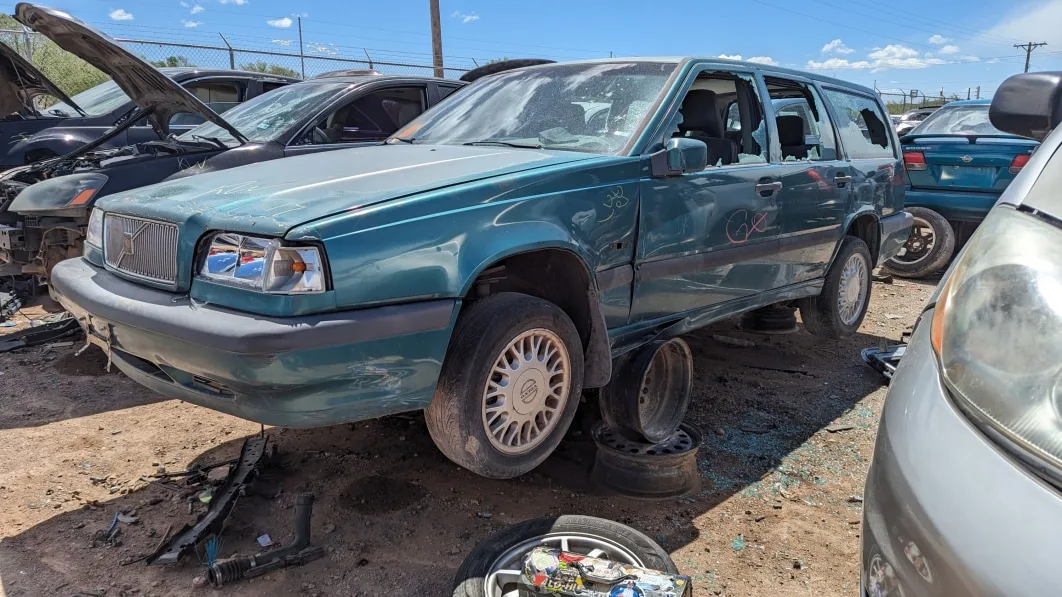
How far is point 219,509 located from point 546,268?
154 cm

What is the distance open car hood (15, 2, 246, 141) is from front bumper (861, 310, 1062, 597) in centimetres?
411

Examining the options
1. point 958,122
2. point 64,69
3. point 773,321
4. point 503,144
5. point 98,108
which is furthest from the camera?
point 64,69

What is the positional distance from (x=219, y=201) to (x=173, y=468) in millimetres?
1401

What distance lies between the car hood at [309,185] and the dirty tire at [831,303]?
2492 millimetres

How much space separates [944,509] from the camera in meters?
1.25

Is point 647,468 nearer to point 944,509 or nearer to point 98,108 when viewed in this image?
point 944,509

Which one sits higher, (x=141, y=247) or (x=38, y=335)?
(x=141, y=247)

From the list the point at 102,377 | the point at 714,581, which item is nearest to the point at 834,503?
the point at 714,581

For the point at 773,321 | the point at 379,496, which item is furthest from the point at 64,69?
the point at 379,496

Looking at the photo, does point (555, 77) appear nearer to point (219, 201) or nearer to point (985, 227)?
point (219, 201)

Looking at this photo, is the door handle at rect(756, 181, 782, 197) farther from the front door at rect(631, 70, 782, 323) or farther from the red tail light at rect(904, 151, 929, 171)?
the red tail light at rect(904, 151, 929, 171)

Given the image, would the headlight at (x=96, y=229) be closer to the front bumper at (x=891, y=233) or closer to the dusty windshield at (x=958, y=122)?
the front bumper at (x=891, y=233)

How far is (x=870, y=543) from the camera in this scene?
151 cm

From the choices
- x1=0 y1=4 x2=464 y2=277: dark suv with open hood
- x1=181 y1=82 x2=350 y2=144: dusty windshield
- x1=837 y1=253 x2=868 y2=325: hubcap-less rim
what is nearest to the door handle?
x1=837 y1=253 x2=868 y2=325: hubcap-less rim
